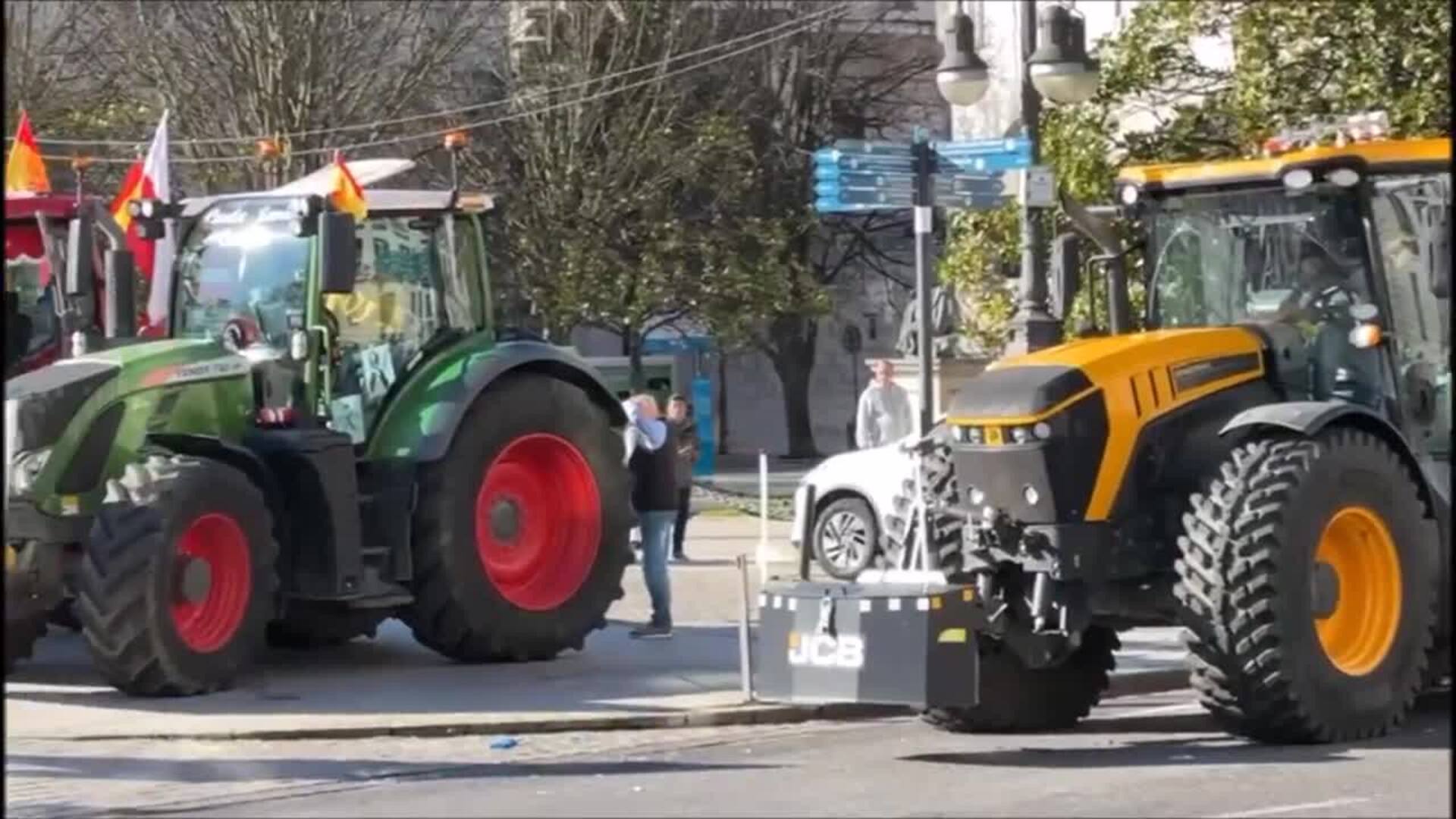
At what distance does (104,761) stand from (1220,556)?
5.38 meters

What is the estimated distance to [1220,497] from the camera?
12172 millimetres

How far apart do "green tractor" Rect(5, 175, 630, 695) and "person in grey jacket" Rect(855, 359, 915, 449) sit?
7.65 meters

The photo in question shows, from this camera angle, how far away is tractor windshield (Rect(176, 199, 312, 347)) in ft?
52.2

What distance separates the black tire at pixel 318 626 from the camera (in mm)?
16812

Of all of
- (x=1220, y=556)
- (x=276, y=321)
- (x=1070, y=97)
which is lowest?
(x=1220, y=556)

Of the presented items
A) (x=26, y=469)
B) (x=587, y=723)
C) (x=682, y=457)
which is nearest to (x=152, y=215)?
(x=26, y=469)

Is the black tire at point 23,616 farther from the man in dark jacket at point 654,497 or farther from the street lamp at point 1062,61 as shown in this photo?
the street lamp at point 1062,61

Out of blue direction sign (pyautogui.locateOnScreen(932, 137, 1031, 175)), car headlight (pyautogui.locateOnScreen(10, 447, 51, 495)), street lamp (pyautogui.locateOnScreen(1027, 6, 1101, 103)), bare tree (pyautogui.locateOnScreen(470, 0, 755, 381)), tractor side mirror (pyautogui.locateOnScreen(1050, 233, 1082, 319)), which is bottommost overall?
car headlight (pyautogui.locateOnScreen(10, 447, 51, 495))

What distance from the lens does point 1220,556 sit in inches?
476

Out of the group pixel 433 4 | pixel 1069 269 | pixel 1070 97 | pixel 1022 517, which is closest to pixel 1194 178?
pixel 1069 269

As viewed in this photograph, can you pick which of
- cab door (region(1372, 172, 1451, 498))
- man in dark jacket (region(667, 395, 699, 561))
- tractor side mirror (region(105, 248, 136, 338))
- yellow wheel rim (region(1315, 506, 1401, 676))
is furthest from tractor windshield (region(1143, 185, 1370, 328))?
man in dark jacket (region(667, 395, 699, 561))

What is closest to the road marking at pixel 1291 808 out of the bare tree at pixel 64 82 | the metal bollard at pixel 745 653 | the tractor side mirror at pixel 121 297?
the metal bollard at pixel 745 653

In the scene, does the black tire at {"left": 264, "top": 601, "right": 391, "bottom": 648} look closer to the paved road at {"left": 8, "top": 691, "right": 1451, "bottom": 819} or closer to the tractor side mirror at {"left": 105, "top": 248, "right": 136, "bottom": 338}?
the tractor side mirror at {"left": 105, "top": 248, "right": 136, "bottom": 338}

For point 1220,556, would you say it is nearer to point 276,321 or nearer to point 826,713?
point 826,713
